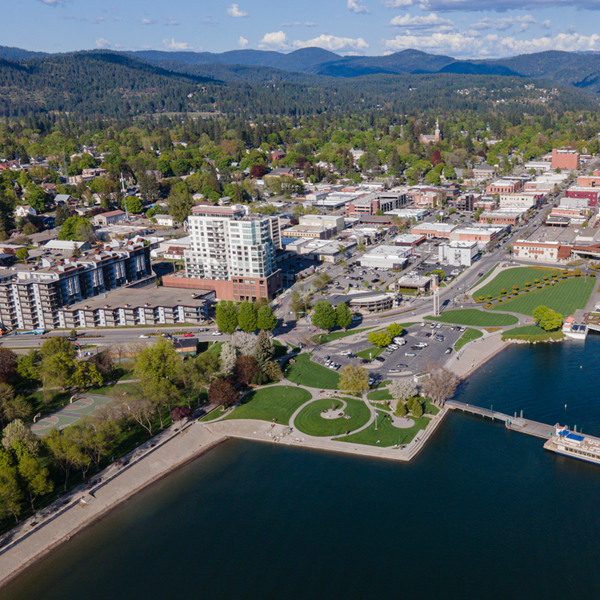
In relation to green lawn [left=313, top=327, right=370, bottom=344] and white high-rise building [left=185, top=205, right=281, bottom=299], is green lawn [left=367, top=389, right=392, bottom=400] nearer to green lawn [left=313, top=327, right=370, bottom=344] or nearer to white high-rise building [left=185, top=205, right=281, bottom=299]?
green lawn [left=313, top=327, right=370, bottom=344]

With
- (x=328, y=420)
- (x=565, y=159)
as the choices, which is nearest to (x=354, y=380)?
(x=328, y=420)

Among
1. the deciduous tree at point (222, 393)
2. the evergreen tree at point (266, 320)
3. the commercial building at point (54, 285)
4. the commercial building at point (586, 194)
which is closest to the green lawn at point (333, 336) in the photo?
the evergreen tree at point (266, 320)

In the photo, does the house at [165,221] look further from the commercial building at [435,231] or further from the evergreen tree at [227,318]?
the evergreen tree at [227,318]

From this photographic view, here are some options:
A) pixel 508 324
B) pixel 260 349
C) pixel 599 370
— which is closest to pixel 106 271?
pixel 260 349

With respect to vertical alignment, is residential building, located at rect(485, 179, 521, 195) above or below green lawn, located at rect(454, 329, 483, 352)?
above

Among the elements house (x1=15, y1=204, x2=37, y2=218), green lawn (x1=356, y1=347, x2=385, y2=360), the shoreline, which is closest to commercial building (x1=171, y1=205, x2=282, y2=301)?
green lawn (x1=356, y1=347, x2=385, y2=360)

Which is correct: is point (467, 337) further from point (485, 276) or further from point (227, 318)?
point (227, 318)
